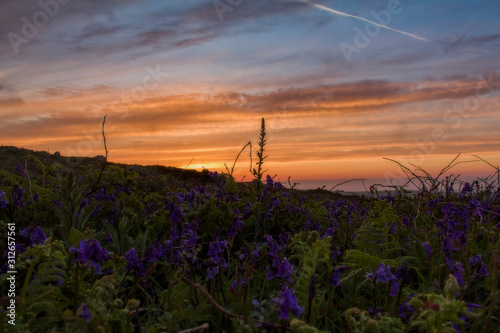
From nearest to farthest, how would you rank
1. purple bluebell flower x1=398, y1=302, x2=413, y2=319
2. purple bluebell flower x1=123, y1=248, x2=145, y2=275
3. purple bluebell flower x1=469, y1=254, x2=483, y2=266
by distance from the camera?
purple bluebell flower x1=398, y1=302, x2=413, y2=319 → purple bluebell flower x1=123, y1=248, x2=145, y2=275 → purple bluebell flower x1=469, y1=254, x2=483, y2=266

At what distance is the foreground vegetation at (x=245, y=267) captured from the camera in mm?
2477

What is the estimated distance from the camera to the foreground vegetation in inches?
97.5

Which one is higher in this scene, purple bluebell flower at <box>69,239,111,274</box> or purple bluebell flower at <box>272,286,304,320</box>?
purple bluebell flower at <box>69,239,111,274</box>

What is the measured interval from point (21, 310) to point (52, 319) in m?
0.26

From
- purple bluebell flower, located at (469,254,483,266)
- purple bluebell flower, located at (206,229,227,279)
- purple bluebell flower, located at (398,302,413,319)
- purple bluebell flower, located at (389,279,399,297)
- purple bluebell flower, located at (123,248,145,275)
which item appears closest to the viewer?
purple bluebell flower, located at (389,279,399,297)

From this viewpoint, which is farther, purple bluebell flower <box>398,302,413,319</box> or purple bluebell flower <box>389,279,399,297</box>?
purple bluebell flower <box>398,302,413,319</box>

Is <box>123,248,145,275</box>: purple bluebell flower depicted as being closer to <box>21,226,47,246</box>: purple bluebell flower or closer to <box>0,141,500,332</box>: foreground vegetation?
<box>0,141,500,332</box>: foreground vegetation

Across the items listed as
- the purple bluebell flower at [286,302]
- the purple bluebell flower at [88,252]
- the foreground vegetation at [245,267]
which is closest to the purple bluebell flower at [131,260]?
the foreground vegetation at [245,267]

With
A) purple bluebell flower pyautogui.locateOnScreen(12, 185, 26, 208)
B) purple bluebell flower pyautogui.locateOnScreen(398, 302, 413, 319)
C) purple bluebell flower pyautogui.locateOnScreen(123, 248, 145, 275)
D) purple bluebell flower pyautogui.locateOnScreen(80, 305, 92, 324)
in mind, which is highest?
purple bluebell flower pyautogui.locateOnScreen(12, 185, 26, 208)

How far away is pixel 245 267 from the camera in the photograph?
3662 mm

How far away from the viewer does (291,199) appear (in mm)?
8344

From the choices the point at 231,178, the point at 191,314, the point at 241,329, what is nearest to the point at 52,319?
the point at 191,314

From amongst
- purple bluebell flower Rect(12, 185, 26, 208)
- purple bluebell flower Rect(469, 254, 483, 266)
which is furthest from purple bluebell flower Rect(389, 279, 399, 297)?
purple bluebell flower Rect(12, 185, 26, 208)

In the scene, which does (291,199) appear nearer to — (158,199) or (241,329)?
(158,199)
